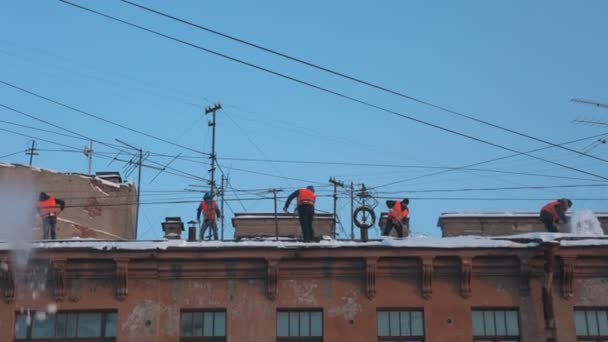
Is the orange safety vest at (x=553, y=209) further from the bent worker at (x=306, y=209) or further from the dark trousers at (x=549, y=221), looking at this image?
the bent worker at (x=306, y=209)

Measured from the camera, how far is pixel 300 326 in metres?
20.8

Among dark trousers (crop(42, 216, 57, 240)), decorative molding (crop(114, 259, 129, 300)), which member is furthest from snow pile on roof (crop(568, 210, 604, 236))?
dark trousers (crop(42, 216, 57, 240))

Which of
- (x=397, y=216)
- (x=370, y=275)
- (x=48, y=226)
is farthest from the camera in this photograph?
(x=397, y=216)

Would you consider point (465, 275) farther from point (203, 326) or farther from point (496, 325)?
point (203, 326)

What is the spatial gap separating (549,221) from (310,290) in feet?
26.3

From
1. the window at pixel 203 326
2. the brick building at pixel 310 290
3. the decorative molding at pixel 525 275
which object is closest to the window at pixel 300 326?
the brick building at pixel 310 290

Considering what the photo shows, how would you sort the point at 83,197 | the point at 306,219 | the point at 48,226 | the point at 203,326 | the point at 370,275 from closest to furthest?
the point at 203,326
the point at 370,275
the point at 306,219
the point at 48,226
the point at 83,197

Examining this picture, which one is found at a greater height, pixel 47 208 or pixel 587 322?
pixel 47 208

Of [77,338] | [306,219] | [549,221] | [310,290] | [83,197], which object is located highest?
[83,197]

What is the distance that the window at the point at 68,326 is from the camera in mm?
20516

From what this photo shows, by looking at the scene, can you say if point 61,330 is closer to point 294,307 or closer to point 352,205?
point 294,307

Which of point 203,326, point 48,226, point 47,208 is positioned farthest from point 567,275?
point 47,208

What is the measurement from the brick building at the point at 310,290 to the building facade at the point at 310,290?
21mm

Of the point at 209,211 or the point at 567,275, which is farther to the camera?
the point at 209,211
